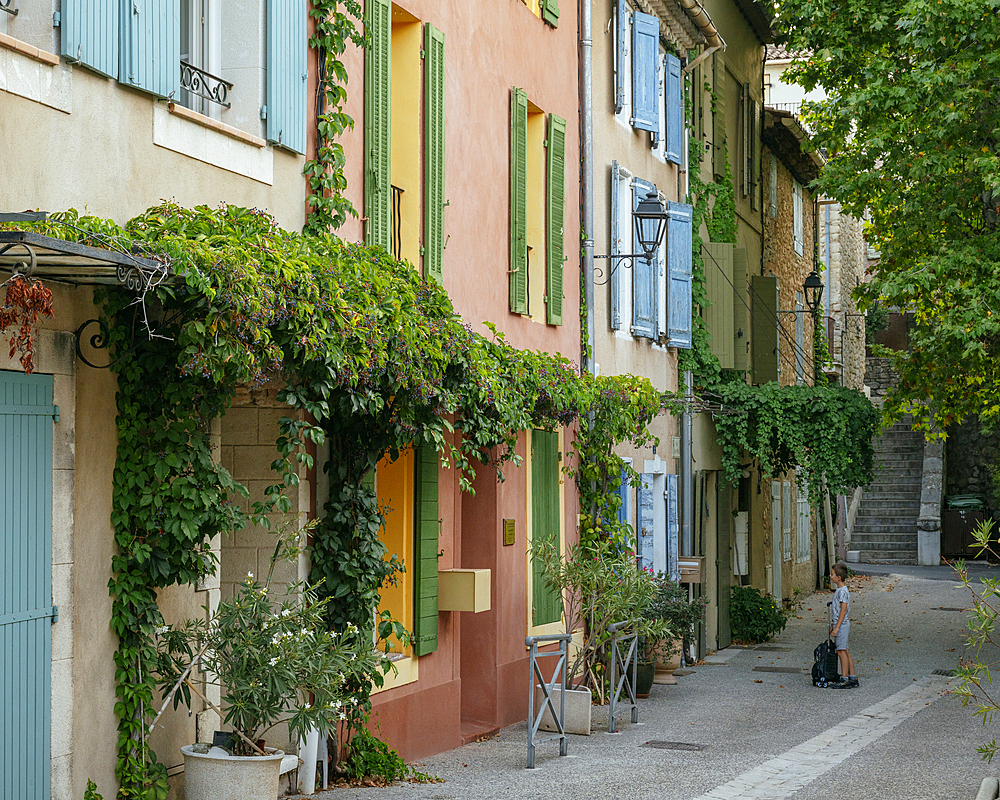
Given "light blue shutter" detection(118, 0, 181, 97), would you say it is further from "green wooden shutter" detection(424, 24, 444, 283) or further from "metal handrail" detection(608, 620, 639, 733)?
"metal handrail" detection(608, 620, 639, 733)

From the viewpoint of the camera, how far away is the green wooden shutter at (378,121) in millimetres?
8352

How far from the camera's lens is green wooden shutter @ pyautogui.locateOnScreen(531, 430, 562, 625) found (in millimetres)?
11609

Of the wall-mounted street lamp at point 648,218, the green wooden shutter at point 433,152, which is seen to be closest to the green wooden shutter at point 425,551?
the green wooden shutter at point 433,152

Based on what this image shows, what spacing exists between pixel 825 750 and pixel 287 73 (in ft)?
22.5

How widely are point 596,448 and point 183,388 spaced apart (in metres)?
7.11

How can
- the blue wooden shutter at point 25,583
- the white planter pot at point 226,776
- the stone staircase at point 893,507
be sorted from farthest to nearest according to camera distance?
1. the stone staircase at point 893,507
2. the white planter pot at point 226,776
3. the blue wooden shutter at point 25,583

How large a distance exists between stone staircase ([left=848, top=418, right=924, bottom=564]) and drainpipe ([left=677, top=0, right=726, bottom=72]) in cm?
1535

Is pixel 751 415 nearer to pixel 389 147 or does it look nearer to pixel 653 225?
pixel 653 225

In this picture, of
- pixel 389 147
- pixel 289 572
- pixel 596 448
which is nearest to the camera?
pixel 289 572

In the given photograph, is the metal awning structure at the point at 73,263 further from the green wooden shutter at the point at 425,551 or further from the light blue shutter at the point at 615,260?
the light blue shutter at the point at 615,260

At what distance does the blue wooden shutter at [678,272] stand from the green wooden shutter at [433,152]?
6301 mm

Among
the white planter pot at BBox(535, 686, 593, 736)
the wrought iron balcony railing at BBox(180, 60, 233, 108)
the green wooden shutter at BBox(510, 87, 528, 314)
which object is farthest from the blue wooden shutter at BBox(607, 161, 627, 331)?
the wrought iron balcony railing at BBox(180, 60, 233, 108)

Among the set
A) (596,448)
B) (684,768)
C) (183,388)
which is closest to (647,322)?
(596,448)

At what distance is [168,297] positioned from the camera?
579 centimetres
